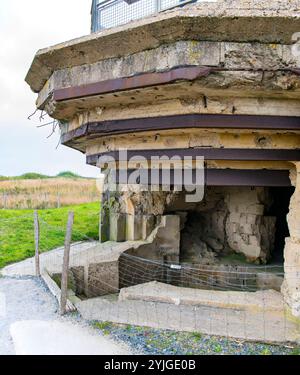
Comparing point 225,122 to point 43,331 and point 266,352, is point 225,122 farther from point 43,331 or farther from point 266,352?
point 43,331

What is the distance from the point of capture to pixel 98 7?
397 centimetres

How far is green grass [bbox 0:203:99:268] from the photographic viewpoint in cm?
782

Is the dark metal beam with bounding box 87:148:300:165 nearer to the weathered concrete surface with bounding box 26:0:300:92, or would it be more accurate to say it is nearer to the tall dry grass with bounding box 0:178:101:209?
the weathered concrete surface with bounding box 26:0:300:92

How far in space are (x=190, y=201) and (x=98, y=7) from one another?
12.8 ft

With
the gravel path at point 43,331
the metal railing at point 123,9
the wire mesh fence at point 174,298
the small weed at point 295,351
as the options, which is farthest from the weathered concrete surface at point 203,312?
the metal railing at point 123,9

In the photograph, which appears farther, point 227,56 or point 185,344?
point 185,344

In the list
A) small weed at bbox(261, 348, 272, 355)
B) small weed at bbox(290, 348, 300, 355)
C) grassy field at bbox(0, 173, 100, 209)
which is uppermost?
grassy field at bbox(0, 173, 100, 209)

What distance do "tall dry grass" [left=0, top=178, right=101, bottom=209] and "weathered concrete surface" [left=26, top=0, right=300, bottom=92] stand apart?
42.7 feet

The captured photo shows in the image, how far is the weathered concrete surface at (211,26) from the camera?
2.72m

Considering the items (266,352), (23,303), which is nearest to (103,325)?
(23,303)

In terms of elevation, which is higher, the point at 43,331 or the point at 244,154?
the point at 244,154

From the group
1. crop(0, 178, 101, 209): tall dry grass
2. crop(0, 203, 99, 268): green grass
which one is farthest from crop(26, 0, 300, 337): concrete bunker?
crop(0, 178, 101, 209): tall dry grass

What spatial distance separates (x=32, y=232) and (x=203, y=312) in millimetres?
6588

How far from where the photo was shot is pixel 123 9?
3633 mm
